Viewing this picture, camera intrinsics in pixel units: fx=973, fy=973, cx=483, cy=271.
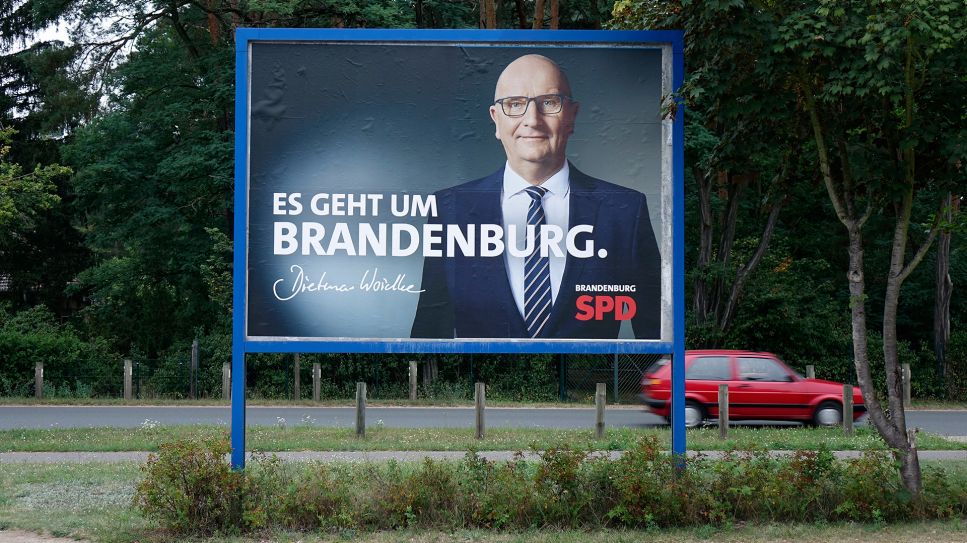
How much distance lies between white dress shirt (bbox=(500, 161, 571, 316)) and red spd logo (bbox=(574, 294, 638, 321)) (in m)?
0.29

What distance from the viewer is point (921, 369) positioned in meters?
29.4

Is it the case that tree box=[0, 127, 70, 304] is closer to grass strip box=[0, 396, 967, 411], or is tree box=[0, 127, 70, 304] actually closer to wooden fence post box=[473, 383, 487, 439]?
grass strip box=[0, 396, 967, 411]

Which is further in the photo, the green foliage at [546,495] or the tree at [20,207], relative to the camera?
the tree at [20,207]

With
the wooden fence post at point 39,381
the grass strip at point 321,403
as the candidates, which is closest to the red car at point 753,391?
the grass strip at point 321,403

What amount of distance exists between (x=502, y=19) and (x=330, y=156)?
22.9 m

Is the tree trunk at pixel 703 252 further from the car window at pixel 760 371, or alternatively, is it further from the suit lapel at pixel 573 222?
the suit lapel at pixel 573 222

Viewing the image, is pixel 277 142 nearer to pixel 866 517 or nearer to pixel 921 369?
pixel 866 517

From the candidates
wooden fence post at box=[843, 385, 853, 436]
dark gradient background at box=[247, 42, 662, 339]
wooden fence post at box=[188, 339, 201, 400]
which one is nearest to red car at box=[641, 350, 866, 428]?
wooden fence post at box=[843, 385, 853, 436]

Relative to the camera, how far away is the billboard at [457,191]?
31.4 feet

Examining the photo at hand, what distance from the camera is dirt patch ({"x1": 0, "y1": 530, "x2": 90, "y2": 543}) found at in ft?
27.8

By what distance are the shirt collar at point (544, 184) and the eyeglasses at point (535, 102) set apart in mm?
586

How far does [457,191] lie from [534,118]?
107 centimetres

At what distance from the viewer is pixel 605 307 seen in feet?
31.8
